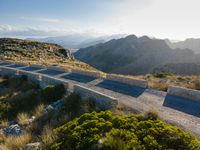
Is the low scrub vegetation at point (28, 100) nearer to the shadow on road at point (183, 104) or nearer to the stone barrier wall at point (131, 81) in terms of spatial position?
the stone barrier wall at point (131, 81)

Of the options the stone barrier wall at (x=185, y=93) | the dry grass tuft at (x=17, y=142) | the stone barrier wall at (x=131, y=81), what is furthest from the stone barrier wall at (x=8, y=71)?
the stone barrier wall at (x=185, y=93)

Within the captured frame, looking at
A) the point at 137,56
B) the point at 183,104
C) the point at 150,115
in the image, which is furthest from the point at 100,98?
the point at 137,56

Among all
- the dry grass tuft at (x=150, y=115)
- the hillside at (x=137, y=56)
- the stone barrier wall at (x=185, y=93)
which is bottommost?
the hillside at (x=137, y=56)

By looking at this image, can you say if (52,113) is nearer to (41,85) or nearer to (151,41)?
(41,85)

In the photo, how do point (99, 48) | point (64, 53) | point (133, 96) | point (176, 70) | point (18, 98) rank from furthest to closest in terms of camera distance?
point (99, 48) < point (176, 70) < point (64, 53) < point (18, 98) < point (133, 96)

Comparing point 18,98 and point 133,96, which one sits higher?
point 133,96

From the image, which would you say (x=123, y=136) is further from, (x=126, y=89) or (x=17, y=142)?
(x=126, y=89)

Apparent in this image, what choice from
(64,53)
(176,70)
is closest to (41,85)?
(64,53)
